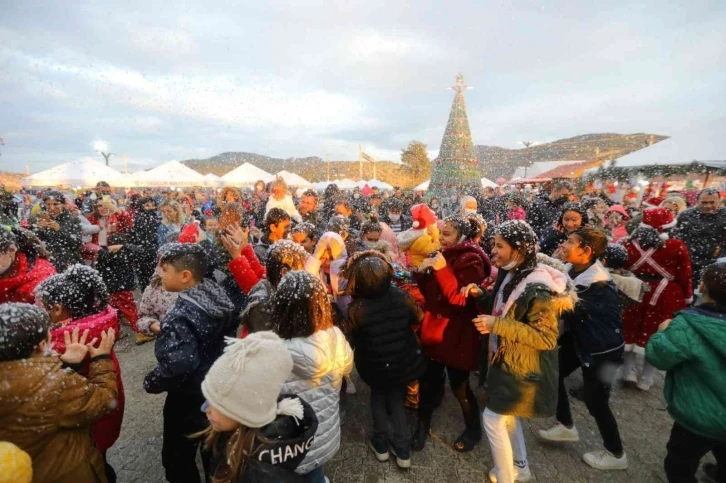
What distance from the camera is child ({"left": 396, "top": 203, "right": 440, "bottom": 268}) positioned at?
362 centimetres

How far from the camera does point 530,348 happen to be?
210cm

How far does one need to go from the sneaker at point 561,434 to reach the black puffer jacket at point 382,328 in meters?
1.43

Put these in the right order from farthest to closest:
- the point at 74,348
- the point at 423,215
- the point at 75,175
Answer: the point at 75,175 → the point at 423,215 → the point at 74,348

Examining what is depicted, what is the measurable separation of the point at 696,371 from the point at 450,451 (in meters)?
1.83

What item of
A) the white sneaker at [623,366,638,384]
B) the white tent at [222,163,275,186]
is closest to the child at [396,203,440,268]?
the white sneaker at [623,366,638,384]

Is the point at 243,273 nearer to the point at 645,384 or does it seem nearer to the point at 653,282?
the point at 653,282

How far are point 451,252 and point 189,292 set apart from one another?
6.46 feet

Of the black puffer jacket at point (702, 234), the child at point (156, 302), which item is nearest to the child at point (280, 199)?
the child at point (156, 302)

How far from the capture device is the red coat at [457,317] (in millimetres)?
2680

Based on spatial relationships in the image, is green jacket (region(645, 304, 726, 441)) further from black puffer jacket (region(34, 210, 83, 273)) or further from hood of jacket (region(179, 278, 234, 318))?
black puffer jacket (region(34, 210, 83, 273))

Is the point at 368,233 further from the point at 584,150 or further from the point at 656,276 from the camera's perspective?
the point at 584,150

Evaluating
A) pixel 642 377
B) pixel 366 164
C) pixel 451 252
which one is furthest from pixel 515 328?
pixel 366 164

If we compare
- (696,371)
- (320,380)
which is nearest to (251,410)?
(320,380)

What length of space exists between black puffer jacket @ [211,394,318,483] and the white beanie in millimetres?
88
